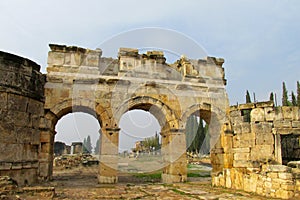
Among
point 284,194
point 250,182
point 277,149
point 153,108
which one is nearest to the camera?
point 284,194

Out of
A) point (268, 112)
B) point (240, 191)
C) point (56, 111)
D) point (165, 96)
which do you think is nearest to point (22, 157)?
point (56, 111)

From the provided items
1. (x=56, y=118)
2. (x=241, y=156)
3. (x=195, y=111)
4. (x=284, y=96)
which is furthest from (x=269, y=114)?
(x=284, y=96)

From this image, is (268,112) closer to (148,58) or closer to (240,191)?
(240,191)

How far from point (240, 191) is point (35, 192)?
5662 mm

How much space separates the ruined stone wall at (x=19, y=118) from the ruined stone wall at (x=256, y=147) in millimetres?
6637

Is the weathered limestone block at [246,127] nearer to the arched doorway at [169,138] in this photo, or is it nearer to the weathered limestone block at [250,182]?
the arched doorway at [169,138]

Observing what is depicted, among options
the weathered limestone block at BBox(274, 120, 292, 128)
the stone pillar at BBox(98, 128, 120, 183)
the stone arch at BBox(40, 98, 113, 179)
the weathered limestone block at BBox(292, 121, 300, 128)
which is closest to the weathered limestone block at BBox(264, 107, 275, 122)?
the weathered limestone block at BBox(274, 120, 292, 128)

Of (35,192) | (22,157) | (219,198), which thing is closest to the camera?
(35,192)

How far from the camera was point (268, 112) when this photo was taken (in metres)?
10.6

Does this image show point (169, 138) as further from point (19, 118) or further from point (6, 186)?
point (6, 186)

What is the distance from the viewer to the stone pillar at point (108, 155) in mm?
10219

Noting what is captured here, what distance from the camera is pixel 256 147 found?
1029 centimetres

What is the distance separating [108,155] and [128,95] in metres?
2.61

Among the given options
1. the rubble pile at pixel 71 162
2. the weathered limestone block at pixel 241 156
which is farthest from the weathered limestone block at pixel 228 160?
the rubble pile at pixel 71 162
